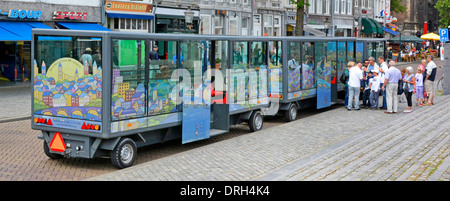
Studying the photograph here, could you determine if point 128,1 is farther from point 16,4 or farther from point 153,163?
point 153,163

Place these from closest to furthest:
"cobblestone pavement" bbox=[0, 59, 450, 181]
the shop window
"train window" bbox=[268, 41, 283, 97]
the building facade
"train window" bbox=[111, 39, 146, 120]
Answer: "cobblestone pavement" bbox=[0, 59, 450, 181]
"train window" bbox=[111, 39, 146, 120]
"train window" bbox=[268, 41, 283, 97]
the building facade
the shop window

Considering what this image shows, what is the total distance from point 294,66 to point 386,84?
3.03 meters

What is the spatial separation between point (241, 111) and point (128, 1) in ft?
61.3

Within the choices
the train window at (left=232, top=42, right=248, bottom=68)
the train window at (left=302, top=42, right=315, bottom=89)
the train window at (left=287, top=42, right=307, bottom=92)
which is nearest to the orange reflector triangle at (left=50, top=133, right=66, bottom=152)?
the train window at (left=232, top=42, right=248, bottom=68)

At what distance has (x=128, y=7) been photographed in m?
31.8

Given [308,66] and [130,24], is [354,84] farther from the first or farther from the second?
[130,24]

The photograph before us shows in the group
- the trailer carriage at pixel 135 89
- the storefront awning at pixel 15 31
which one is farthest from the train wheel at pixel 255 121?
the storefront awning at pixel 15 31

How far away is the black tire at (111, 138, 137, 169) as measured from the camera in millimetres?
10773

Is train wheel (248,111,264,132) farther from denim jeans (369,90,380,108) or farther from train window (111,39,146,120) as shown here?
denim jeans (369,90,380,108)

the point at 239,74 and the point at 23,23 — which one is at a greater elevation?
the point at 23,23

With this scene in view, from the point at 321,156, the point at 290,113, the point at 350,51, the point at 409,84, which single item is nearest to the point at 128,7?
the point at 350,51

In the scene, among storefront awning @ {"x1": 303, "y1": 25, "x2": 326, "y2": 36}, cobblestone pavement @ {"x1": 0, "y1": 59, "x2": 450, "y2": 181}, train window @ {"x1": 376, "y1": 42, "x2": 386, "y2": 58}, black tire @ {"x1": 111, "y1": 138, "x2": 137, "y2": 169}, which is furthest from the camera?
storefront awning @ {"x1": 303, "y1": 25, "x2": 326, "y2": 36}

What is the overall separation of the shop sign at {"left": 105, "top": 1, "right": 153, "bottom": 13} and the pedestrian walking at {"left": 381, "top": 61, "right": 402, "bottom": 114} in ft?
54.7

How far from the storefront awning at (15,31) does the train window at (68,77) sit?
526 inches
